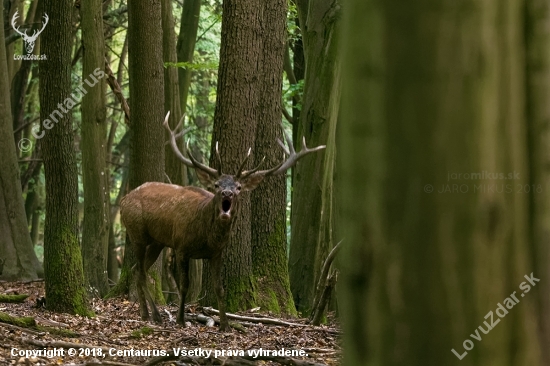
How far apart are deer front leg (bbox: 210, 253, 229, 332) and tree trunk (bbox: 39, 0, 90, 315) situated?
1630 millimetres

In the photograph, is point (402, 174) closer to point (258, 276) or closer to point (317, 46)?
point (258, 276)

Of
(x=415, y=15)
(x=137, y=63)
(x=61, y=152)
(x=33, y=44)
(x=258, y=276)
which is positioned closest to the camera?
(x=415, y=15)

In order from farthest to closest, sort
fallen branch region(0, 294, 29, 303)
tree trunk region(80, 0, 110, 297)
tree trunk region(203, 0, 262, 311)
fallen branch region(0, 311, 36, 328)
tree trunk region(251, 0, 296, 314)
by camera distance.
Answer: tree trunk region(80, 0, 110, 297)
tree trunk region(251, 0, 296, 314)
tree trunk region(203, 0, 262, 311)
fallen branch region(0, 294, 29, 303)
fallen branch region(0, 311, 36, 328)

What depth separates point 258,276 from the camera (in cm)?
1130

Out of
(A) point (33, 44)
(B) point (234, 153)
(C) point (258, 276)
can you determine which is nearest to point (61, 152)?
(B) point (234, 153)

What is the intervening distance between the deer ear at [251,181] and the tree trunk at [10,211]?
757cm

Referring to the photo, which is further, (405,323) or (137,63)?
(137,63)

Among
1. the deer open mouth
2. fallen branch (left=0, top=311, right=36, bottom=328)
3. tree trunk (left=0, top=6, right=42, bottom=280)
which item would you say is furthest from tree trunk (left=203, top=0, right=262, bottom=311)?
tree trunk (left=0, top=6, right=42, bottom=280)

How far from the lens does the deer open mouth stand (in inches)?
345

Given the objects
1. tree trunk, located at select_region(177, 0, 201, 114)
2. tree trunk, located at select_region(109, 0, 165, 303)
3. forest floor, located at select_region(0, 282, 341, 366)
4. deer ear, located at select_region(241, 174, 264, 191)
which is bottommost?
forest floor, located at select_region(0, 282, 341, 366)

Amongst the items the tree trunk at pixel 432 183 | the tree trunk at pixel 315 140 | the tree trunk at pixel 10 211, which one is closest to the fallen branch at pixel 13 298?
the tree trunk at pixel 315 140

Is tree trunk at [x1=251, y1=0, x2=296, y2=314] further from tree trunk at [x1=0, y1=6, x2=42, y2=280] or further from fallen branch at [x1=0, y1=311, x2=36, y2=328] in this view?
tree trunk at [x1=0, y1=6, x2=42, y2=280]

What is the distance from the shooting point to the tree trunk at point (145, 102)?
12.8 meters

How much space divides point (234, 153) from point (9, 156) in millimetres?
6870
